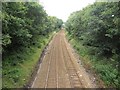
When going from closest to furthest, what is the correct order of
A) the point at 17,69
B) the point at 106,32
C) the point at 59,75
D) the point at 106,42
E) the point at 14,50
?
the point at 17,69
the point at 59,75
the point at 106,32
the point at 106,42
the point at 14,50

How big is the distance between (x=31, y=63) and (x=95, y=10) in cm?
961

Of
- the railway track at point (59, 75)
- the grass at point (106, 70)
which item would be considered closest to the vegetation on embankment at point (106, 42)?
the grass at point (106, 70)

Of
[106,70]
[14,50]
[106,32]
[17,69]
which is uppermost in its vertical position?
[106,32]

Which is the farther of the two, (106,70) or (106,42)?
(106,42)

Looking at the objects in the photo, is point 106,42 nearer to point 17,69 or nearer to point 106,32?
point 106,32

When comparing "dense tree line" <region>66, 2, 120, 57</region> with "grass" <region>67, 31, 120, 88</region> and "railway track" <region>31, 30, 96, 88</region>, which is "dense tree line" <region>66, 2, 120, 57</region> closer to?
"grass" <region>67, 31, 120, 88</region>

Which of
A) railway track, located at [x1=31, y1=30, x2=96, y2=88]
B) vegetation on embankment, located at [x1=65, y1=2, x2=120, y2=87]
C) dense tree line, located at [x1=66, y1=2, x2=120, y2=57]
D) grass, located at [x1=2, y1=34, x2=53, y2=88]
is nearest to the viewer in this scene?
grass, located at [x1=2, y1=34, x2=53, y2=88]

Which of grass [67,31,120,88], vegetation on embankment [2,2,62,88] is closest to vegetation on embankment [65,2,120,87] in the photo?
grass [67,31,120,88]

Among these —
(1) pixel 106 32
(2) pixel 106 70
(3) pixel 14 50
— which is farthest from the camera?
(3) pixel 14 50

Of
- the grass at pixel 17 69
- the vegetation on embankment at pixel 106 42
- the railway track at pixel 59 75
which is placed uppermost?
the vegetation on embankment at pixel 106 42

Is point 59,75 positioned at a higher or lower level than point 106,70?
lower

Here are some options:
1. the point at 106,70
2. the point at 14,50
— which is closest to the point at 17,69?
the point at 14,50

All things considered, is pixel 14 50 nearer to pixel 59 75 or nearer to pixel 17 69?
pixel 17 69

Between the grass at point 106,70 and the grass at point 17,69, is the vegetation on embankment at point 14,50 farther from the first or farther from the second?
the grass at point 106,70
